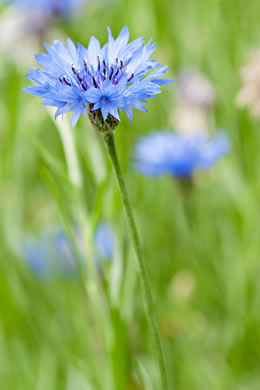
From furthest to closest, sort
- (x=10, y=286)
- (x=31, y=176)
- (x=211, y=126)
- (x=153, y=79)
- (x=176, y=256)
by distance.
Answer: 1. (x=31, y=176)
2. (x=211, y=126)
3. (x=176, y=256)
4. (x=10, y=286)
5. (x=153, y=79)

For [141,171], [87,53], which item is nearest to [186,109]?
[141,171]

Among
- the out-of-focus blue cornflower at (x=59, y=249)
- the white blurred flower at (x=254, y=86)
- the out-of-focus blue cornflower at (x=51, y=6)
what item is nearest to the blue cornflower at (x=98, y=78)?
the white blurred flower at (x=254, y=86)

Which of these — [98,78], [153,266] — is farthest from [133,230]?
[153,266]

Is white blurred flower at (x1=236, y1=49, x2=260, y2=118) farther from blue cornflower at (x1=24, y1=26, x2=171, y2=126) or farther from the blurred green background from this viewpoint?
blue cornflower at (x1=24, y1=26, x2=171, y2=126)

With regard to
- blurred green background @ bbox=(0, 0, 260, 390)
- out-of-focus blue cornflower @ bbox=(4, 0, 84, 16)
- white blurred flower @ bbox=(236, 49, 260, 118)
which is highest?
out-of-focus blue cornflower @ bbox=(4, 0, 84, 16)

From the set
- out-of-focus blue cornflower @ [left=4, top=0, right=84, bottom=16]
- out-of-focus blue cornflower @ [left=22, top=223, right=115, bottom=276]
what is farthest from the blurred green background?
out-of-focus blue cornflower @ [left=4, top=0, right=84, bottom=16]

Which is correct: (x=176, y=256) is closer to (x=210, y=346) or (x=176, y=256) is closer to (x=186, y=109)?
(x=210, y=346)

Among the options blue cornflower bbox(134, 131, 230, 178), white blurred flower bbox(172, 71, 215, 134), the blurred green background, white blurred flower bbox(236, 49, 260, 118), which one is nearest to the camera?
the blurred green background

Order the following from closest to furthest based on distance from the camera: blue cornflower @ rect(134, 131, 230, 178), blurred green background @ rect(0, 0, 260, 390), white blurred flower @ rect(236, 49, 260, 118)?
blurred green background @ rect(0, 0, 260, 390) < white blurred flower @ rect(236, 49, 260, 118) < blue cornflower @ rect(134, 131, 230, 178)
